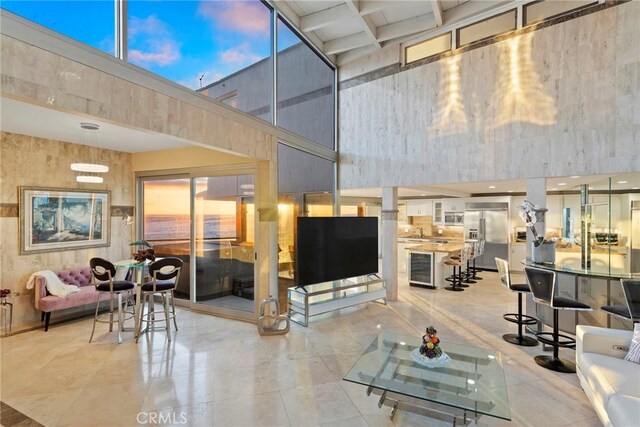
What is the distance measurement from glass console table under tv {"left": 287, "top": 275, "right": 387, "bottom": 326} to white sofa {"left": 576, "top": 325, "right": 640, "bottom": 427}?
3.10 m

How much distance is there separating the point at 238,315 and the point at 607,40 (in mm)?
6519

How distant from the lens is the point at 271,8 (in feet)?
16.4

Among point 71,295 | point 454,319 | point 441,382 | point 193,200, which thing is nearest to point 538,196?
point 454,319

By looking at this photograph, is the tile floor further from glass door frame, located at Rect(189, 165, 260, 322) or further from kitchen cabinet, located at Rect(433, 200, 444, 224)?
Result: kitchen cabinet, located at Rect(433, 200, 444, 224)

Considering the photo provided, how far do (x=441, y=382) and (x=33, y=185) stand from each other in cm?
610

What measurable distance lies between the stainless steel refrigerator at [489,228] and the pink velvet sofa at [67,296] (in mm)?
9152

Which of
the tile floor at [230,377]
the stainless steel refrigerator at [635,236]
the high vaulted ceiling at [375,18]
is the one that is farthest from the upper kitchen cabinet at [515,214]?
the high vaulted ceiling at [375,18]

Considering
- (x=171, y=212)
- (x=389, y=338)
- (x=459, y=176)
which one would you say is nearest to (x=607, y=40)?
(x=459, y=176)

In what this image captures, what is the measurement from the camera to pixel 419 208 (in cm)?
1075

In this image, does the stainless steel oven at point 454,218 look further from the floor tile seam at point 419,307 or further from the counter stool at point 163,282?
the counter stool at point 163,282

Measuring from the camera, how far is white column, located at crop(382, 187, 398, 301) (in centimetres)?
633

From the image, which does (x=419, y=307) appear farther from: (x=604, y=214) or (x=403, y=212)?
(x=403, y=212)

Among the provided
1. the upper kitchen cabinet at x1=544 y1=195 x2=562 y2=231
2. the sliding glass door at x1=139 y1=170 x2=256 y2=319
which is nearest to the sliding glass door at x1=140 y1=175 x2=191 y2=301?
the sliding glass door at x1=139 y1=170 x2=256 y2=319

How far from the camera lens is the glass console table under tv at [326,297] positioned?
195 inches
